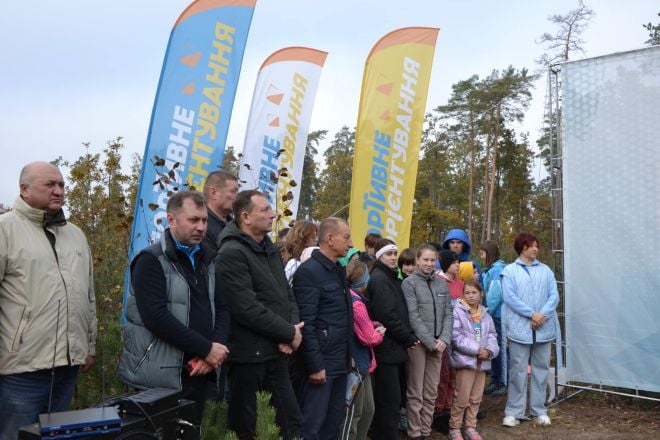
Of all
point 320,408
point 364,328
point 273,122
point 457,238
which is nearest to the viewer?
point 320,408

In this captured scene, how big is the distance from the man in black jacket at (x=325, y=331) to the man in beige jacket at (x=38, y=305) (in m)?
1.40

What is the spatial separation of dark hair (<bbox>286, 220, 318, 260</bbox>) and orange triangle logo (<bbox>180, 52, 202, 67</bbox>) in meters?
2.94

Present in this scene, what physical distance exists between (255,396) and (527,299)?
363cm

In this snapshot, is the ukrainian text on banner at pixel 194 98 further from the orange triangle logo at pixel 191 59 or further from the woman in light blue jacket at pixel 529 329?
the woman in light blue jacket at pixel 529 329

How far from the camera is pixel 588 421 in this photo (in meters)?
6.24

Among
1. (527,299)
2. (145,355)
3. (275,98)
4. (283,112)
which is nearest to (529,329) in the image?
(527,299)

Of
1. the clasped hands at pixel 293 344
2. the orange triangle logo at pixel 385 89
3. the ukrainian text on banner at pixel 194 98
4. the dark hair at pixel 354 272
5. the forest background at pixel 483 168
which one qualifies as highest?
the forest background at pixel 483 168

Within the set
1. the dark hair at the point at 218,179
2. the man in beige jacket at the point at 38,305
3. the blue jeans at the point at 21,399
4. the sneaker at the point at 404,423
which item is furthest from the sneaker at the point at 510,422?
the blue jeans at the point at 21,399

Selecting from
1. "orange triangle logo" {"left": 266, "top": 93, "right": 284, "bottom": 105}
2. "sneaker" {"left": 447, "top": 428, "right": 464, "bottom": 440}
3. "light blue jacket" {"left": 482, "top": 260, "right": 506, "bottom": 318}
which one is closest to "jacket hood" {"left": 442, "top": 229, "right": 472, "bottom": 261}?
"light blue jacket" {"left": 482, "top": 260, "right": 506, "bottom": 318}

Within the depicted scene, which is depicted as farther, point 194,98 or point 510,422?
point 194,98

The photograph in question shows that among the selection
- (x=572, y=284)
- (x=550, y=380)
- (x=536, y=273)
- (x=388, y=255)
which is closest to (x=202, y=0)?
(x=388, y=255)

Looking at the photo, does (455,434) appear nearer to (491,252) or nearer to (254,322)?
(491,252)

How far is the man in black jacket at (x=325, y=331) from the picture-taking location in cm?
409

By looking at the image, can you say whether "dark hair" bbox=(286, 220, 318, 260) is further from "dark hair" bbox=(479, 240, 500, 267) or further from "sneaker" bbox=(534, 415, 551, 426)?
"dark hair" bbox=(479, 240, 500, 267)
